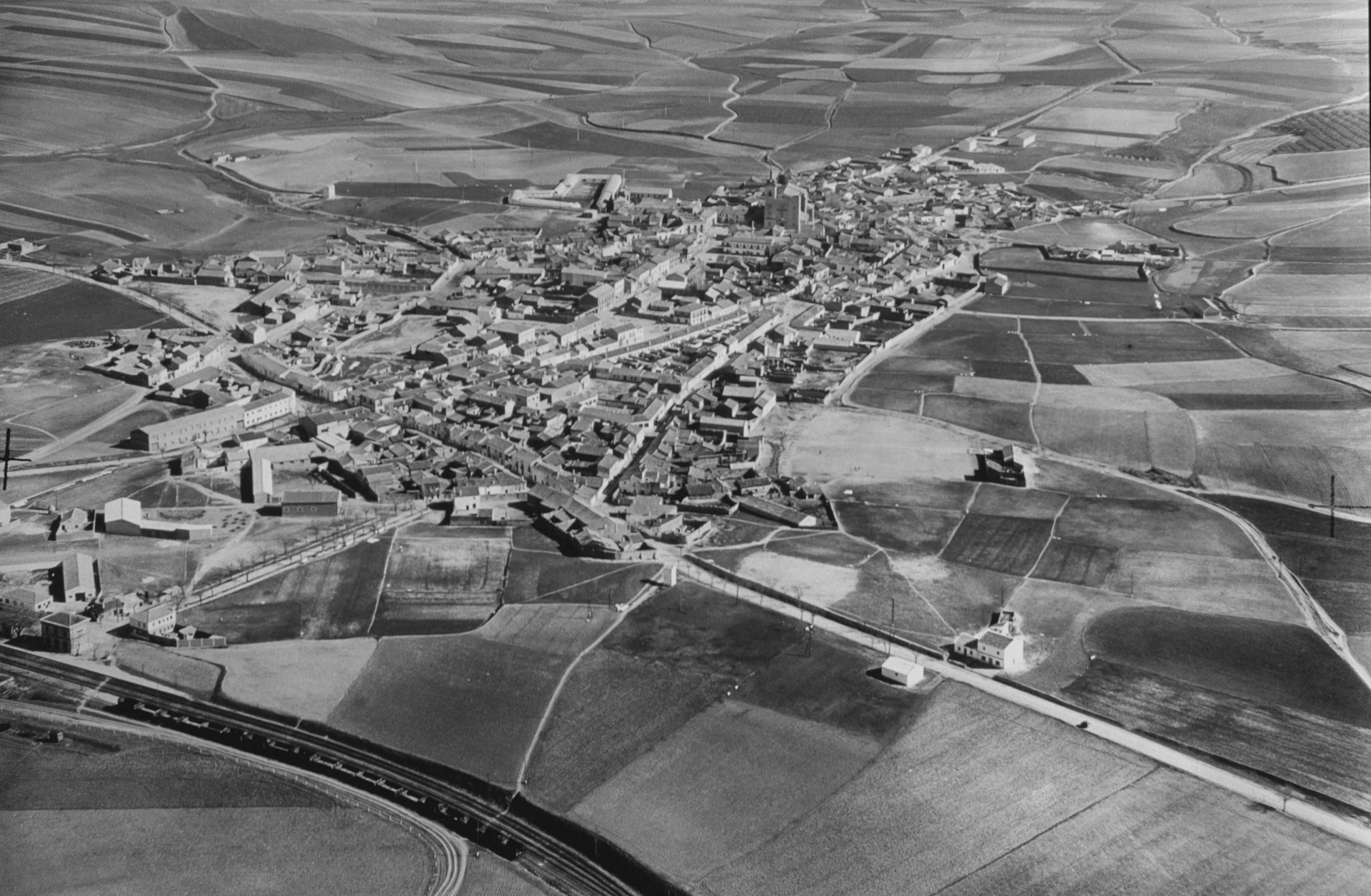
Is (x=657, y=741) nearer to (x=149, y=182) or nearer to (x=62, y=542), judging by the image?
(x=62, y=542)

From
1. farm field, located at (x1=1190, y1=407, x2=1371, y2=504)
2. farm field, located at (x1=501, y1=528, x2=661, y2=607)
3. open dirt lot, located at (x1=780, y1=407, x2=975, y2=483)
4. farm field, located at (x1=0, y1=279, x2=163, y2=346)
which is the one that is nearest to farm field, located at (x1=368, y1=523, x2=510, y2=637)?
farm field, located at (x1=501, y1=528, x2=661, y2=607)

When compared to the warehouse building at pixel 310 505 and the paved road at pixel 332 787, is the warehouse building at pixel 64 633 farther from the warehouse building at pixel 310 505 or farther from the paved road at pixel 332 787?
the warehouse building at pixel 310 505

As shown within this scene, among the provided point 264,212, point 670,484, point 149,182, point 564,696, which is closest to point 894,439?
point 670,484

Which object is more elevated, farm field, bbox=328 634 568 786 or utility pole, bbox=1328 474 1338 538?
utility pole, bbox=1328 474 1338 538

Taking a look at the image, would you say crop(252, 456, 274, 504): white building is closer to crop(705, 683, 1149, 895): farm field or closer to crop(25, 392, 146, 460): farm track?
crop(25, 392, 146, 460): farm track

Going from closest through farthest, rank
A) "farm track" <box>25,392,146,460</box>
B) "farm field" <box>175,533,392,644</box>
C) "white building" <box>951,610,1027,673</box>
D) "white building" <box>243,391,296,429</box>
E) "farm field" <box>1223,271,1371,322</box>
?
"white building" <box>951,610,1027,673</box> → "farm field" <box>175,533,392,644</box> → "farm track" <box>25,392,146,460</box> → "white building" <box>243,391,296,429</box> → "farm field" <box>1223,271,1371,322</box>

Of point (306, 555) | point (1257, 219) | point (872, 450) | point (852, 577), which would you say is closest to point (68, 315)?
point (306, 555)

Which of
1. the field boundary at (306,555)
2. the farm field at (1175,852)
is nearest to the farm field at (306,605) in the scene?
the field boundary at (306,555)
